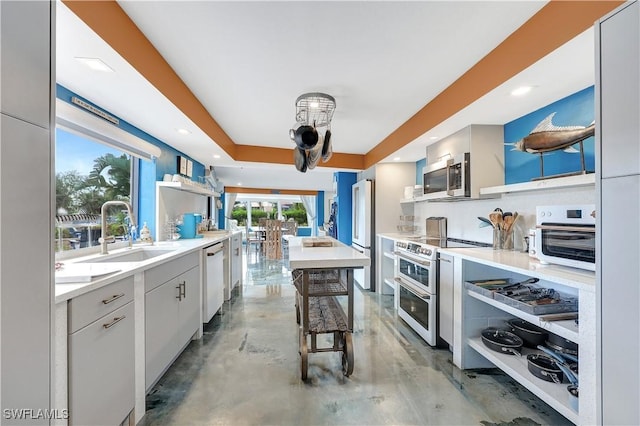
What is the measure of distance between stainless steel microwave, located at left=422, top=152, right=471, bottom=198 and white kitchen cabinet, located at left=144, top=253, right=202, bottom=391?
2.60m

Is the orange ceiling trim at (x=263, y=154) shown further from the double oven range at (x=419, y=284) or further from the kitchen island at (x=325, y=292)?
the double oven range at (x=419, y=284)

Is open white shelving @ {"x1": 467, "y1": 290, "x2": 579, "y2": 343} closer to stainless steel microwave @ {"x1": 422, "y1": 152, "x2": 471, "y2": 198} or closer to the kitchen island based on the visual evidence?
the kitchen island

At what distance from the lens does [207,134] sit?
113 inches

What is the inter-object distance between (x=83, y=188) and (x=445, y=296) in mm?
3128

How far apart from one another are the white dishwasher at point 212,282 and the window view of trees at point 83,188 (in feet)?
2.83

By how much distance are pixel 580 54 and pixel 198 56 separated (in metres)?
2.25

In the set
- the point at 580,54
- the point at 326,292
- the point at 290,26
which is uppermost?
the point at 290,26

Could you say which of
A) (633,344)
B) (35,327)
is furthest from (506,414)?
(35,327)

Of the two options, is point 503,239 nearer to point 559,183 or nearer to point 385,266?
point 559,183

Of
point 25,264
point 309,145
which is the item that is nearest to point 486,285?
point 309,145

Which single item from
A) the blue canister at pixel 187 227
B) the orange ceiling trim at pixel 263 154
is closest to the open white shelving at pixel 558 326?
the blue canister at pixel 187 227

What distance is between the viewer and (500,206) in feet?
8.29

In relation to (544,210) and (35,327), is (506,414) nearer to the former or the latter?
(544,210)

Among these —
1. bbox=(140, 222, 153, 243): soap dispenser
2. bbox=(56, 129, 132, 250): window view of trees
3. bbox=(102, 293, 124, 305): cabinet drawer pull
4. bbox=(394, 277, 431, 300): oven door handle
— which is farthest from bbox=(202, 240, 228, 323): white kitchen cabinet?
bbox=(394, 277, 431, 300): oven door handle
